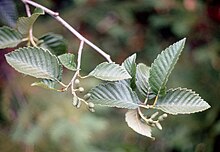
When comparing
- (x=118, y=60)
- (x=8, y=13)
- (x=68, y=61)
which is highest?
(x=68, y=61)

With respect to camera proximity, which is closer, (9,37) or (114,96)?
(114,96)

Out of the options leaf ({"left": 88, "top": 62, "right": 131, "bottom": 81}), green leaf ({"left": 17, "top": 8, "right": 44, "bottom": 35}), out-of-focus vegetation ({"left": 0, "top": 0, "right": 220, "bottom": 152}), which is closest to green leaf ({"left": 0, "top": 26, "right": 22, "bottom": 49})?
green leaf ({"left": 17, "top": 8, "right": 44, "bottom": 35})

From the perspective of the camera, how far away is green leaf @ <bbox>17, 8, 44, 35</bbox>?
2.70 feet

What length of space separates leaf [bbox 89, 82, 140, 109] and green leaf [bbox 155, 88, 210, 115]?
0.04 metres

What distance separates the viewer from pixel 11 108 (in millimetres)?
1608

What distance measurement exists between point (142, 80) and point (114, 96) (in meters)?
0.06

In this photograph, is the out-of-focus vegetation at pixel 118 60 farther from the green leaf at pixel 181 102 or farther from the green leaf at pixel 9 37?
the green leaf at pixel 181 102

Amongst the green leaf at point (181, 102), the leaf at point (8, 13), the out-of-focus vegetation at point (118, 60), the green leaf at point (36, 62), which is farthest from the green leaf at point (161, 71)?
the out-of-focus vegetation at point (118, 60)

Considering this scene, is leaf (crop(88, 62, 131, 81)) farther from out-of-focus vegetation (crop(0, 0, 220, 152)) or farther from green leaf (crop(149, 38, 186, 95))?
out-of-focus vegetation (crop(0, 0, 220, 152))

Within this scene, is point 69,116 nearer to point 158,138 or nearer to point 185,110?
point 158,138

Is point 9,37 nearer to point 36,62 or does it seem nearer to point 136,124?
point 36,62

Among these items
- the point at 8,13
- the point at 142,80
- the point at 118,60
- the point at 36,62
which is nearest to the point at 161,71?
the point at 142,80

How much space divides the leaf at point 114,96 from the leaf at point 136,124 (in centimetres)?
1

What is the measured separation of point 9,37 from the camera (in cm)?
87
